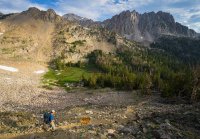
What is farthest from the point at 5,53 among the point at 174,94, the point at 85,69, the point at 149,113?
the point at 149,113

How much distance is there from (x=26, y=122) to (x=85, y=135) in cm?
1278

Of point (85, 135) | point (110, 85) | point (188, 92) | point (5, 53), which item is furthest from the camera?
point (5, 53)

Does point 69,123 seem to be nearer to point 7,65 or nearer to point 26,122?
point 26,122

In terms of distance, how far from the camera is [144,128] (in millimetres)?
42656

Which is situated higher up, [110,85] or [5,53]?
[5,53]

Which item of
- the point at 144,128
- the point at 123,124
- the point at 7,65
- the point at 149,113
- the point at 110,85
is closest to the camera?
the point at 144,128

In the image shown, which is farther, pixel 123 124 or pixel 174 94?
pixel 174 94

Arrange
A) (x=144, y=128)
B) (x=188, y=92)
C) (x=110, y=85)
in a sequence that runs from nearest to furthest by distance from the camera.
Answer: (x=144, y=128), (x=188, y=92), (x=110, y=85)

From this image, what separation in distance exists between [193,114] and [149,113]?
842 cm

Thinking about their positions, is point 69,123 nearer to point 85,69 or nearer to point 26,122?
point 26,122

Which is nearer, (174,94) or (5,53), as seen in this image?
(174,94)

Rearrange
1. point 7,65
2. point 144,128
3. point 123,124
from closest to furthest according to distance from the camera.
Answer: point 144,128, point 123,124, point 7,65

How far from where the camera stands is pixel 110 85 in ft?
407

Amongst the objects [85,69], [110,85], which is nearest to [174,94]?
[110,85]
